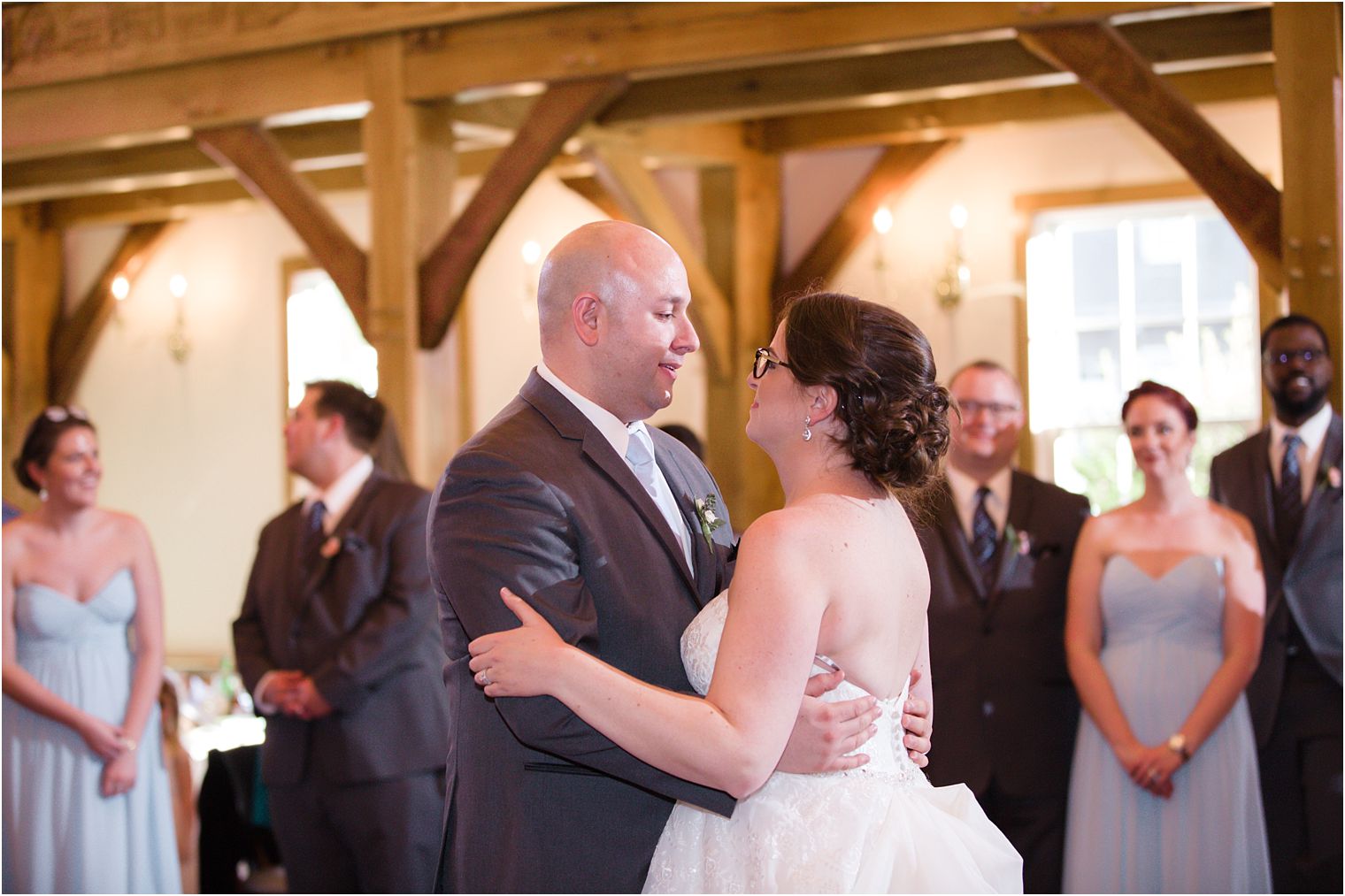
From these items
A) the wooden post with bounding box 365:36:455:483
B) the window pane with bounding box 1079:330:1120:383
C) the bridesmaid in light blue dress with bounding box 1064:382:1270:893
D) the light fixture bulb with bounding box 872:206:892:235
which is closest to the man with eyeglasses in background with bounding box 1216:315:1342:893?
the bridesmaid in light blue dress with bounding box 1064:382:1270:893

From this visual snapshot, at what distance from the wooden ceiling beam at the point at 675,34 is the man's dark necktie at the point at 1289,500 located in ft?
5.05

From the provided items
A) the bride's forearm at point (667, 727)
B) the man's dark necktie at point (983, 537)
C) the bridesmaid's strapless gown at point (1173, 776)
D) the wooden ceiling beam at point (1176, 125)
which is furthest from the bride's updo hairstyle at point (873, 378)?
the wooden ceiling beam at point (1176, 125)

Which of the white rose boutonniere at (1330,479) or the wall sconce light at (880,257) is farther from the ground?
the wall sconce light at (880,257)

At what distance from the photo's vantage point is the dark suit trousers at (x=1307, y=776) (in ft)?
13.1

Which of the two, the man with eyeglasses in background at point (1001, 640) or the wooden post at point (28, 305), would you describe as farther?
the wooden post at point (28, 305)

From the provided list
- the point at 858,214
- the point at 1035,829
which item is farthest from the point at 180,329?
the point at 1035,829

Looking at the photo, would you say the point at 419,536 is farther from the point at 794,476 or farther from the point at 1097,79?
the point at 1097,79

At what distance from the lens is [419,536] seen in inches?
168

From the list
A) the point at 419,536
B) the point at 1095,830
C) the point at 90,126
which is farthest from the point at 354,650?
the point at 90,126

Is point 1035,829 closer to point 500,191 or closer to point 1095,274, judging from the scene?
point 500,191

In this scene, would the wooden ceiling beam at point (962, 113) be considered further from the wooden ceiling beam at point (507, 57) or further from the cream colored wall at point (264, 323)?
the wooden ceiling beam at point (507, 57)

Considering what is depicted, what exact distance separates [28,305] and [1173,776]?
948 cm

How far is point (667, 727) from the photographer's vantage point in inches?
77.6

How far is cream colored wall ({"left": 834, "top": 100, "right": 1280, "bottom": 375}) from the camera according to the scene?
761 cm
